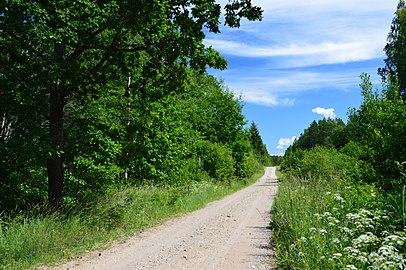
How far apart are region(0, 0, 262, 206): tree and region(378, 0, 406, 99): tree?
29.5 metres

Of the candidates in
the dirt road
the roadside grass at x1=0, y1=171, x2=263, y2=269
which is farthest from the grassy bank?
the roadside grass at x1=0, y1=171, x2=263, y2=269

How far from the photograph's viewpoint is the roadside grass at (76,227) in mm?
7566

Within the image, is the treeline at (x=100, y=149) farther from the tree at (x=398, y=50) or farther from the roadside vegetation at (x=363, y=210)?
the tree at (x=398, y=50)

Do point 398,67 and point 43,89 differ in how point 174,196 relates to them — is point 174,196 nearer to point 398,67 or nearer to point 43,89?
point 43,89

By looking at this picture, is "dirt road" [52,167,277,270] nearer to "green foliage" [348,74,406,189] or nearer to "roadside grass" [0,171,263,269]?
"roadside grass" [0,171,263,269]

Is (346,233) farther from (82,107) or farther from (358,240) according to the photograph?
(82,107)

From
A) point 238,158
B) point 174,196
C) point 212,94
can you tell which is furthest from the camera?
point 238,158

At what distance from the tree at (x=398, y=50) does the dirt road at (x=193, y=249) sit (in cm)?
2970

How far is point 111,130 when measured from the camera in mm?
12117

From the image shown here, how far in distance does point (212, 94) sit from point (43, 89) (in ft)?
103

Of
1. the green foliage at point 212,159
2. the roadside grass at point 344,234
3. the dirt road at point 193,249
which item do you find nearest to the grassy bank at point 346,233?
the roadside grass at point 344,234

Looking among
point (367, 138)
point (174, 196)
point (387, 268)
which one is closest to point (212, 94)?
point (174, 196)

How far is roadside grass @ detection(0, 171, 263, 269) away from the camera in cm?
757

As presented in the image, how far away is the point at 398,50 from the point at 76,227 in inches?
1448
